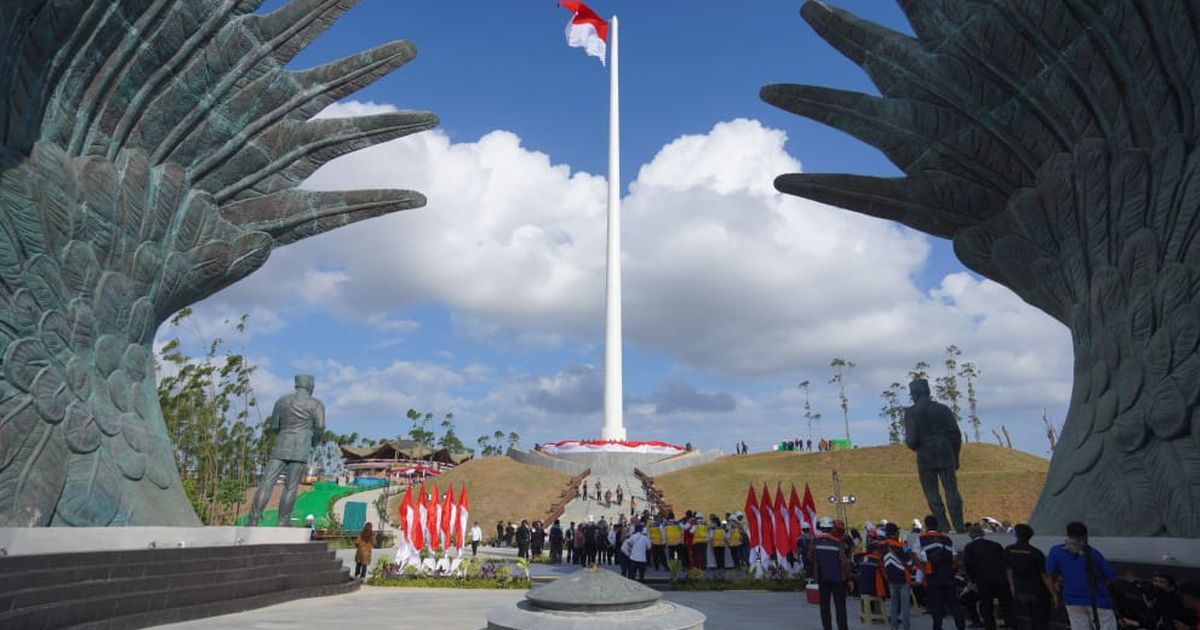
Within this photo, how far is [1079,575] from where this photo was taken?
6594 mm

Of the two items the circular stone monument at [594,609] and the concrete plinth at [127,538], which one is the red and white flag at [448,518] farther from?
the circular stone monument at [594,609]

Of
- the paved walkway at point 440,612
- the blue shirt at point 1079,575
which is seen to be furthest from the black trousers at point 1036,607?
the paved walkway at point 440,612

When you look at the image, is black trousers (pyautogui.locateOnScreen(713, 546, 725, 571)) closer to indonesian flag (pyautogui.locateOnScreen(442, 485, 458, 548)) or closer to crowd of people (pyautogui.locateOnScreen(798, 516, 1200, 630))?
indonesian flag (pyautogui.locateOnScreen(442, 485, 458, 548))

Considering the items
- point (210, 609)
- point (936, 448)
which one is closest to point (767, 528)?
point (936, 448)

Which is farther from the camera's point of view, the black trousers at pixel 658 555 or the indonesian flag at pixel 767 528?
the black trousers at pixel 658 555

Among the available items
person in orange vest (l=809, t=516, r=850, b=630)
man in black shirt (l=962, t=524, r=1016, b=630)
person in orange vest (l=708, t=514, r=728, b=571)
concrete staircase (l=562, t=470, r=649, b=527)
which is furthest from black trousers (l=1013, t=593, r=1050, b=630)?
concrete staircase (l=562, t=470, r=649, b=527)

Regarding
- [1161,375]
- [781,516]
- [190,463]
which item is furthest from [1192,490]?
[190,463]

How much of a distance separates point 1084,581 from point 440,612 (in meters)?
8.70

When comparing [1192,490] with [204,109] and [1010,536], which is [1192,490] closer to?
[1010,536]

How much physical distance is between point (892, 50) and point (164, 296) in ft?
49.2

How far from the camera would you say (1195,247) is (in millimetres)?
9484

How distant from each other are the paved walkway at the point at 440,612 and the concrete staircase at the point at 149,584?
0.35 metres

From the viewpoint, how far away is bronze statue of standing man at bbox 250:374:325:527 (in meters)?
14.3

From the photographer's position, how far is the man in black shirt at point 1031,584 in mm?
7340
